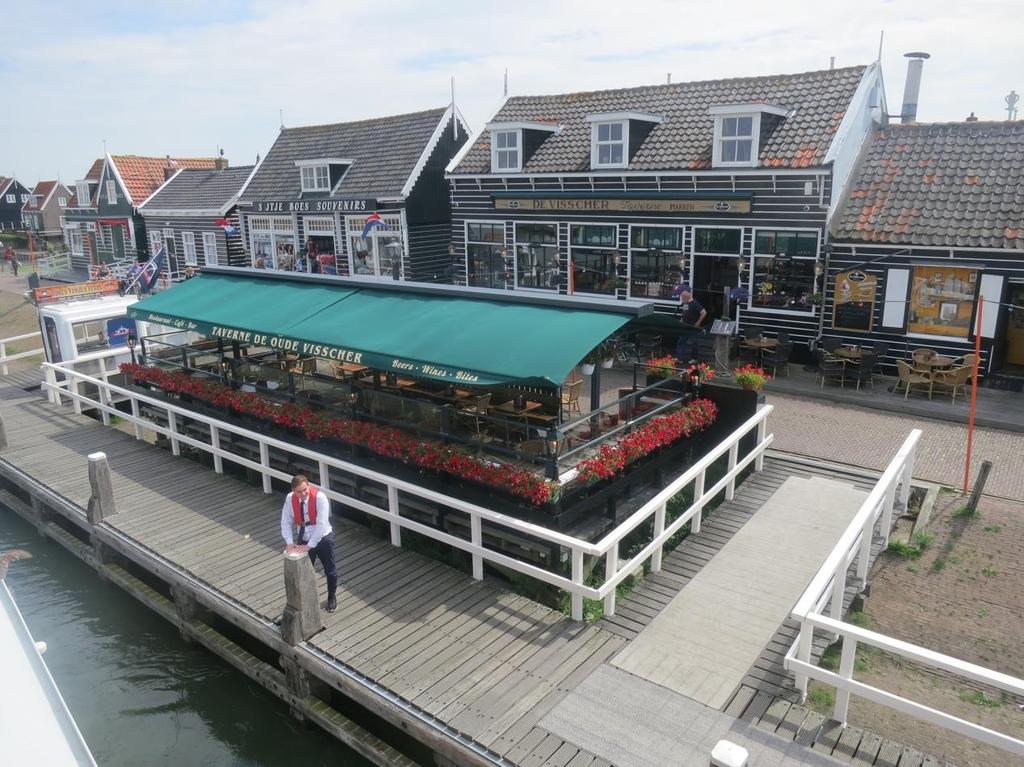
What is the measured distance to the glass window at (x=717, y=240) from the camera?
18.2 m

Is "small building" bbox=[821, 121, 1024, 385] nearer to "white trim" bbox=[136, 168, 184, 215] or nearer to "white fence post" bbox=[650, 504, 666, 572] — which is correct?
"white fence post" bbox=[650, 504, 666, 572]

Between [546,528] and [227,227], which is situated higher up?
[227,227]

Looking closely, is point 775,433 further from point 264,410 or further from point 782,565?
point 264,410

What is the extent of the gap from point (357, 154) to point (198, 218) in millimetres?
9303

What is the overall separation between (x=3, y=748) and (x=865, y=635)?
6.94 metres

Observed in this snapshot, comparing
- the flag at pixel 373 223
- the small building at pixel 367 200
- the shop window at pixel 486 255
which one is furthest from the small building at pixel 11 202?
the shop window at pixel 486 255

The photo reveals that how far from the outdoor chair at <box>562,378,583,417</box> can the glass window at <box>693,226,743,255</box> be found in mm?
8433

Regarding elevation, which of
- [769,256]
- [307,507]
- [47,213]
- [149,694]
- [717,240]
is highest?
[47,213]

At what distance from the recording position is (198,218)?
33.1 metres

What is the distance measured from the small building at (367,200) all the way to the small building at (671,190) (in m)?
3.59

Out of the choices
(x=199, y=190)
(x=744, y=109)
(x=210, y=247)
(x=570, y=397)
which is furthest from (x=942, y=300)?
(x=199, y=190)

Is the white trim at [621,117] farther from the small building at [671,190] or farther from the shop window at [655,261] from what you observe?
the shop window at [655,261]

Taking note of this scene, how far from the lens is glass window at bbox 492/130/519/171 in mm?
21375

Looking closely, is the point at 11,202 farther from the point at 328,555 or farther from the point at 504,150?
the point at 328,555
